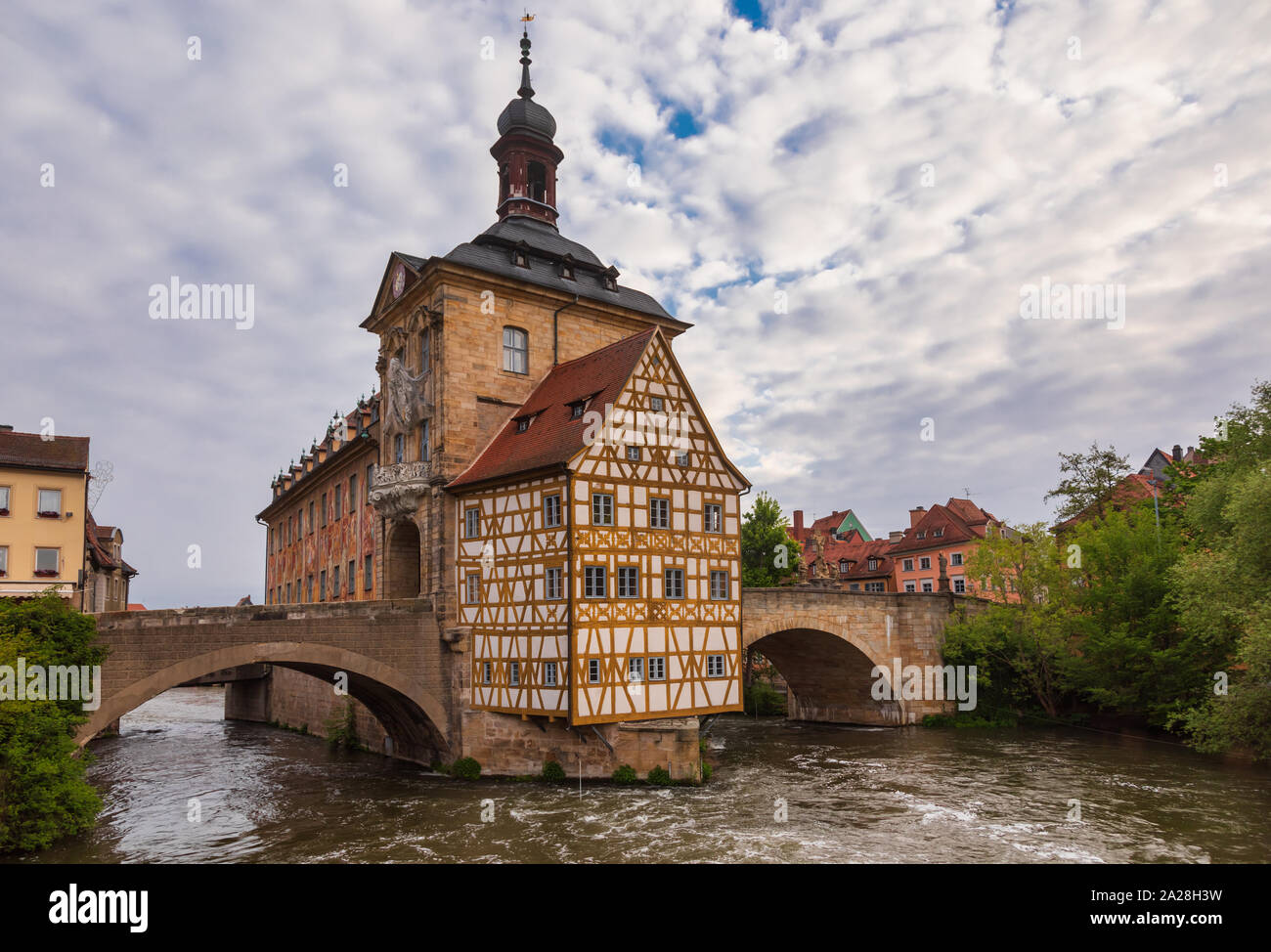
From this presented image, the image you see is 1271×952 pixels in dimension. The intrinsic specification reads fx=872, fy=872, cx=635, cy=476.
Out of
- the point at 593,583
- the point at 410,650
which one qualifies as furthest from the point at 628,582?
the point at 410,650

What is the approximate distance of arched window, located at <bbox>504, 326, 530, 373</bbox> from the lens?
88.3 feet

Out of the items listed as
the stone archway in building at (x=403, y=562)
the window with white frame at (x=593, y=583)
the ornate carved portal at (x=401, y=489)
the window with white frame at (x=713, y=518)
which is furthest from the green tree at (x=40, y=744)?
the window with white frame at (x=713, y=518)

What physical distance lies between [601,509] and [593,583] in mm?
1856

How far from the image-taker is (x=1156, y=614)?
30125mm

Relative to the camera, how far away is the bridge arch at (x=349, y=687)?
1909 centimetres

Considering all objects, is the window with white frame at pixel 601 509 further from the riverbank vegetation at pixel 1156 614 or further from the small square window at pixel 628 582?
the riverbank vegetation at pixel 1156 614

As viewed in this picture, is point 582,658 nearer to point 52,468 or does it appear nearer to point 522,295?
point 522,295

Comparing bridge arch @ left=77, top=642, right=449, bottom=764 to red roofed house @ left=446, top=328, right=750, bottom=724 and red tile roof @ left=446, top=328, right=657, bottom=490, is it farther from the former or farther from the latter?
red tile roof @ left=446, top=328, right=657, bottom=490

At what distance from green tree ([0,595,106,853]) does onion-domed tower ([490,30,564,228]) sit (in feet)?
67.0

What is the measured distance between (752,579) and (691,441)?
22.6m

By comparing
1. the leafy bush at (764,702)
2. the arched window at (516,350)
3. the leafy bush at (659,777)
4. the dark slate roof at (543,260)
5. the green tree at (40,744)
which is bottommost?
the leafy bush at (764,702)

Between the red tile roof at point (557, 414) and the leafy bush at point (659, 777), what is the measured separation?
8.16 m

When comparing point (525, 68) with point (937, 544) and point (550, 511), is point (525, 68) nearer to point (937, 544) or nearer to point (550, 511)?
point (550, 511)
